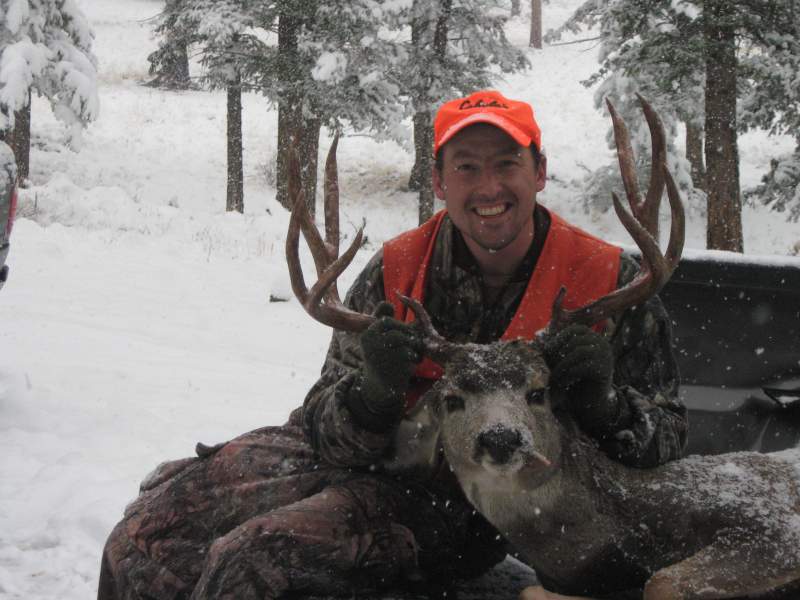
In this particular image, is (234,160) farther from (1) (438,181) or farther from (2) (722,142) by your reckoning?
(1) (438,181)

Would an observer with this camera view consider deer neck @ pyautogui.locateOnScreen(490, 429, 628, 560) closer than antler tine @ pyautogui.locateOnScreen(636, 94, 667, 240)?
Yes

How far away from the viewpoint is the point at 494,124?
3246 millimetres

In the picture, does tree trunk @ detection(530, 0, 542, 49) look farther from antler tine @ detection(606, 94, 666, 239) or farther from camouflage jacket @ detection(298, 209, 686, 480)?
antler tine @ detection(606, 94, 666, 239)

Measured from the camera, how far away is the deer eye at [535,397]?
2.82 metres

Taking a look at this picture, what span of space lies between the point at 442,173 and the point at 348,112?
49.1 ft

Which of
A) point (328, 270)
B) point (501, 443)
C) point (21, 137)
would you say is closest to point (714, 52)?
point (328, 270)

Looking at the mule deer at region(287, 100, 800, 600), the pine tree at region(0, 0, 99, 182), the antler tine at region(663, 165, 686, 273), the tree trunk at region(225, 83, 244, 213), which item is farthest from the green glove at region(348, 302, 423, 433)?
the tree trunk at region(225, 83, 244, 213)

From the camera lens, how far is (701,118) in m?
18.5

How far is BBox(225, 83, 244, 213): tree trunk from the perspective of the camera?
70.1 ft

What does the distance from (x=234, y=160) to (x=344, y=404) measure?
19188mm

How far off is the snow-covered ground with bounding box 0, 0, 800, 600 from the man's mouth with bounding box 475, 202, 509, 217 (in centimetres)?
246

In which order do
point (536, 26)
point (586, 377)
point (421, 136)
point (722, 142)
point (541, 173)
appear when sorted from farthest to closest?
point (536, 26) < point (421, 136) < point (722, 142) < point (541, 173) < point (586, 377)

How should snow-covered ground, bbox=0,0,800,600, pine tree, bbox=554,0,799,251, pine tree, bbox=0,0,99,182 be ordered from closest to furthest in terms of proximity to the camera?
snow-covered ground, bbox=0,0,800,600
pine tree, bbox=554,0,799,251
pine tree, bbox=0,0,99,182

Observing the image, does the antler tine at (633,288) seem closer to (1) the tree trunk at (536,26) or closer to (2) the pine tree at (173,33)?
(2) the pine tree at (173,33)
